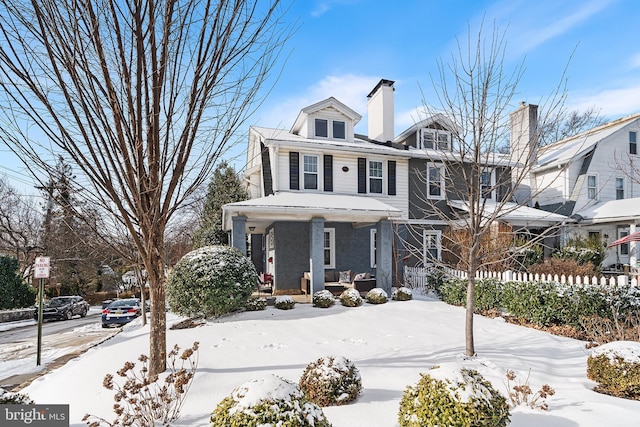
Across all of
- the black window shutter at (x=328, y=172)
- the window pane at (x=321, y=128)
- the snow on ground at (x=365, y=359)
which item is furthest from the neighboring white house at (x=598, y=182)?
the snow on ground at (x=365, y=359)

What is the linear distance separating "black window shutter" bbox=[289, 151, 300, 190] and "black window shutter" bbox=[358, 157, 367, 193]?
2900 millimetres

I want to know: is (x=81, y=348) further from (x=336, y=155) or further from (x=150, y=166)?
(x=336, y=155)

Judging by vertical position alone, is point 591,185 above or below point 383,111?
below

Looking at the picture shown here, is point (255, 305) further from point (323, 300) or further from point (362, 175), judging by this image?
point (362, 175)

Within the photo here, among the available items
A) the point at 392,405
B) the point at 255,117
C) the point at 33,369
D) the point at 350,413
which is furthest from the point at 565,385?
the point at 33,369

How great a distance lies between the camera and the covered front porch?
440 inches

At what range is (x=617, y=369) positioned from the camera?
452cm

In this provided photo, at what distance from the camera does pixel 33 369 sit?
7.84 meters

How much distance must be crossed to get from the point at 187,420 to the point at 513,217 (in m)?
15.4

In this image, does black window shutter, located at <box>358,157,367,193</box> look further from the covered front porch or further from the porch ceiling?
the porch ceiling

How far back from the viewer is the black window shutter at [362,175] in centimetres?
1524

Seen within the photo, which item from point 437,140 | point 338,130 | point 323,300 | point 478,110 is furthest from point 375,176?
point 478,110

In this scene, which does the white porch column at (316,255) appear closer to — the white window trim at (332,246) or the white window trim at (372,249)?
the white window trim at (332,246)

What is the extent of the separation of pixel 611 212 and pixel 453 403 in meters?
17.8
